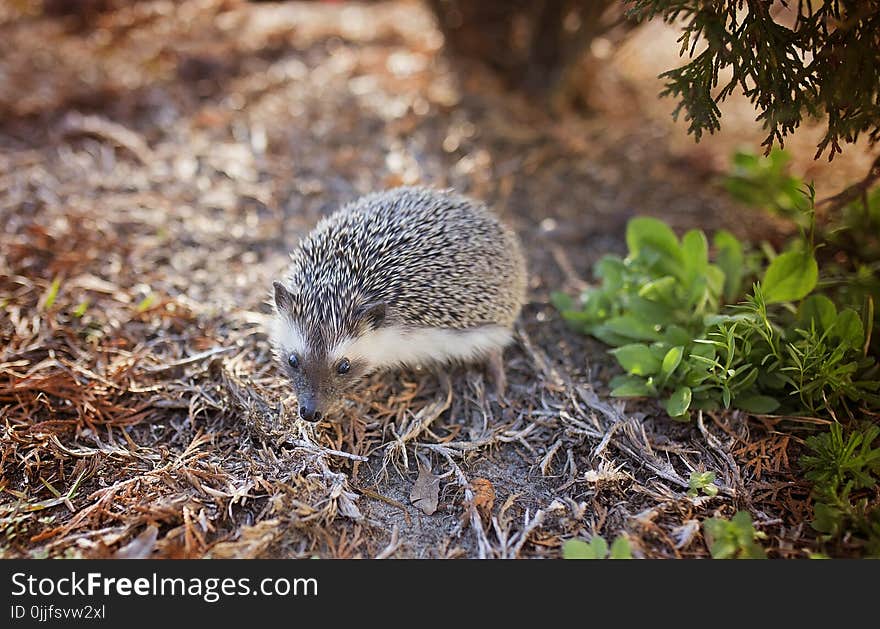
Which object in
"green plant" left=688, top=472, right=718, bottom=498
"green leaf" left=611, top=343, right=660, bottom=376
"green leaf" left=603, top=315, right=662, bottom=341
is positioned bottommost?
"green plant" left=688, top=472, right=718, bottom=498

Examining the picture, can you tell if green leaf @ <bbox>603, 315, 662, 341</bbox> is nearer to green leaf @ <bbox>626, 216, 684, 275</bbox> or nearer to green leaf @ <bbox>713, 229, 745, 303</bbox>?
green leaf @ <bbox>626, 216, 684, 275</bbox>

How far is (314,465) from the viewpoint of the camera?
4066mm

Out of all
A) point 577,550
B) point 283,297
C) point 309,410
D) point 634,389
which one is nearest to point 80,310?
point 283,297

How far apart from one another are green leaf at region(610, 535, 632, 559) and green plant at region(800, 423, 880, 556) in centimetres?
112

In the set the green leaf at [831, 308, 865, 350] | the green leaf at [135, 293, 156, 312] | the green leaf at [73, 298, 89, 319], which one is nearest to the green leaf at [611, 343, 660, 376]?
the green leaf at [831, 308, 865, 350]

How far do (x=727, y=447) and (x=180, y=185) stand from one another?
546 centimetres

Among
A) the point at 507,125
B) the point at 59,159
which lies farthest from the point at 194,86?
the point at 507,125

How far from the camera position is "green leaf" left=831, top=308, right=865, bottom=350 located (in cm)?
427

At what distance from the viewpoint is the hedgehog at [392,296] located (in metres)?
4.36

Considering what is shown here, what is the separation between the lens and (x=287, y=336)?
4473 millimetres

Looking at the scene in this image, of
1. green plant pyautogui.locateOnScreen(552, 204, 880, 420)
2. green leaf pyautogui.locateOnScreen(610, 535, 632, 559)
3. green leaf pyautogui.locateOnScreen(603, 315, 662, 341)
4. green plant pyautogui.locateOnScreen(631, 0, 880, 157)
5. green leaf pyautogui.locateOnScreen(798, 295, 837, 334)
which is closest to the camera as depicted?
green leaf pyautogui.locateOnScreen(610, 535, 632, 559)

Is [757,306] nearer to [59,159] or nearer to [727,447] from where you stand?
[727,447]

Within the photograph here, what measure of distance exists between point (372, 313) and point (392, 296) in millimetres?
221

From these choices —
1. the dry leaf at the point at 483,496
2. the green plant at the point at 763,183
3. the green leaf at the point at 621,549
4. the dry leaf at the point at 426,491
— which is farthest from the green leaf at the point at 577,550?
the green plant at the point at 763,183
